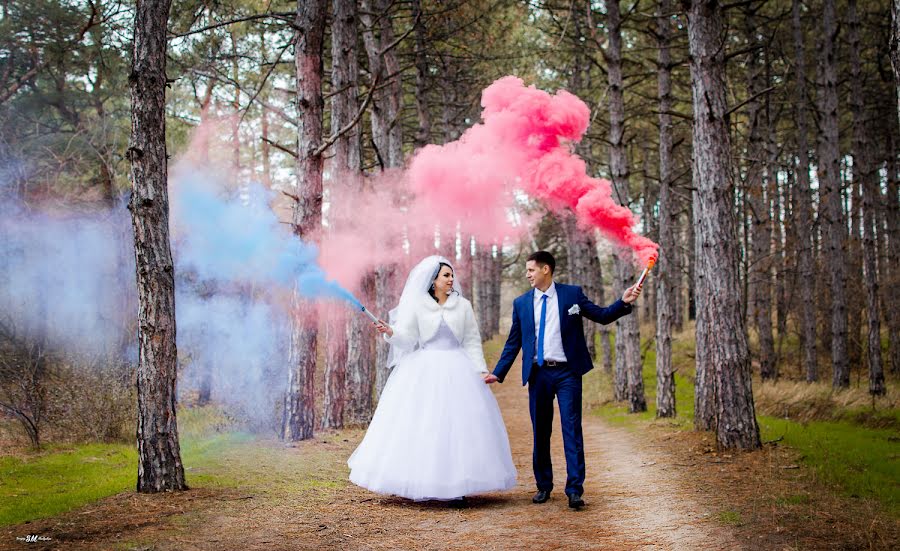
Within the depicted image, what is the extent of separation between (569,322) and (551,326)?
0.60ft

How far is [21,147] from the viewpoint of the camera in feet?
52.1

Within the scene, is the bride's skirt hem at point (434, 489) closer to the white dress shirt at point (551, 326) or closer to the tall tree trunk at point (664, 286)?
the white dress shirt at point (551, 326)

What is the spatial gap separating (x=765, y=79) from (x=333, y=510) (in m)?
19.0

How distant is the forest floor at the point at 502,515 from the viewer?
5.34 meters

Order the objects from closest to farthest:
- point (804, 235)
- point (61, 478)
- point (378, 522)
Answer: point (378, 522) → point (61, 478) → point (804, 235)

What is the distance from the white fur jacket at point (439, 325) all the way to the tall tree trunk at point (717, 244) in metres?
3.46

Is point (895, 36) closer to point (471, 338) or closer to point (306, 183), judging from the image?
point (471, 338)

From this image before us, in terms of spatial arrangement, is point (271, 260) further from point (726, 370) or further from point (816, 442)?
point (816, 442)

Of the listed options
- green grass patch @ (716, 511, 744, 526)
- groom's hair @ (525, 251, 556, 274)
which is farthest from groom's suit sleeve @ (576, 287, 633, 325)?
green grass patch @ (716, 511, 744, 526)

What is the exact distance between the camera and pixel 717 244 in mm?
9430

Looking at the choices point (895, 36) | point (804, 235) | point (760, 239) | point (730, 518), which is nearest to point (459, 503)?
point (730, 518)

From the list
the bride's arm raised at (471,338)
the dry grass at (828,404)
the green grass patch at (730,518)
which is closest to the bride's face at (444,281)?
the bride's arm raised at (471,338)

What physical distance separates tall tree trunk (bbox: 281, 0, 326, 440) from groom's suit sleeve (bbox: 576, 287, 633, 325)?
207 inches

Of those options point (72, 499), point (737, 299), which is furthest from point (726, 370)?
point (72, 499)
